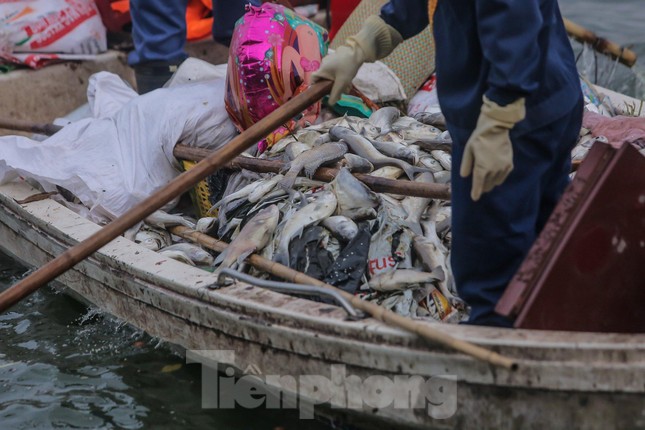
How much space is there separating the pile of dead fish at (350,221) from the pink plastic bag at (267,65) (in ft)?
0.72

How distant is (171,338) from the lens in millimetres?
4086

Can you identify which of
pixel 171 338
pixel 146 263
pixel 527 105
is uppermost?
pixel 527 105

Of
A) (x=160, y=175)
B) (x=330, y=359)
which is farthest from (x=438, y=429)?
(x=160, y=175)

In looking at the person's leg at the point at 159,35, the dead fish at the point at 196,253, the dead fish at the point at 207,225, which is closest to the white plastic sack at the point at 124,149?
the dead fish at the point at 207,225

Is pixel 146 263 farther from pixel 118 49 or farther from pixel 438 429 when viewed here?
pixel 118 49

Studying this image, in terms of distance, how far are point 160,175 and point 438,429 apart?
223cm

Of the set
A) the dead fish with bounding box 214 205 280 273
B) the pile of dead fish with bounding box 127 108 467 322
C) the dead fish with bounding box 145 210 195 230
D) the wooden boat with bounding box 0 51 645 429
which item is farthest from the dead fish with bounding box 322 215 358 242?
the dead fish with bounding box 145 210 195 230

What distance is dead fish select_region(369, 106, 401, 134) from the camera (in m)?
4.86

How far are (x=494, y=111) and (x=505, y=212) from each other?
427 millimetres

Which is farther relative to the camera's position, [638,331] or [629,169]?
[638,331]

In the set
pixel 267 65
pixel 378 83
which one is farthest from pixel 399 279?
pixel 378 83

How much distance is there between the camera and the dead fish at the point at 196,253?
14.1 feet

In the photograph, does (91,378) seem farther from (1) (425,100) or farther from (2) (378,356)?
(1) (425,100)

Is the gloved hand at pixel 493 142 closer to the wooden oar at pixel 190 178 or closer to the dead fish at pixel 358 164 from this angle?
the wooden oar at pixel 190 178
